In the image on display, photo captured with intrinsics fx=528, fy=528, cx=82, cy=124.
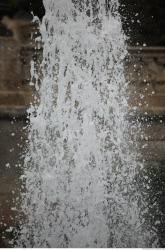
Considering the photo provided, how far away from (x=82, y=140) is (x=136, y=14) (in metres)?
1.65

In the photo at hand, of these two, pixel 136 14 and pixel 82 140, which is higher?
pixel 136 14

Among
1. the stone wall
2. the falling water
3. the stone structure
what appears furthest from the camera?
the stone wall

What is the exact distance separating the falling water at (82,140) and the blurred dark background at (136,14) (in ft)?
1.85

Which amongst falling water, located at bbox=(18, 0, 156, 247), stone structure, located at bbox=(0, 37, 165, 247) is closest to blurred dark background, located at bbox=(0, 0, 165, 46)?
stone structure, located at bbox=(0, 37, 165, 247)

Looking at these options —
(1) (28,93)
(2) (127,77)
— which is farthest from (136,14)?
(1) (28,93)

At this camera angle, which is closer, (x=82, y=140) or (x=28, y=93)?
(x=82, y=140)

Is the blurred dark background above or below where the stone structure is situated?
above

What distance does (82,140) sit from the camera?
3709mm

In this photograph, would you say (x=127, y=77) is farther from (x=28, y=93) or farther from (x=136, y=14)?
(x=28, y=93)

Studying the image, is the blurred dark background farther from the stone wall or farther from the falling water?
the falling water

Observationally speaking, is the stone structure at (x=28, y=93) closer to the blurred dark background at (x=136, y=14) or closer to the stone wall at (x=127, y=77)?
the stone wall at (x=127, y=77)

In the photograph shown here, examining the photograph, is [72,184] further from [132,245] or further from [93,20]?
[93,20]

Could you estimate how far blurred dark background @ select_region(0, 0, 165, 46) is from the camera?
4.69 meters

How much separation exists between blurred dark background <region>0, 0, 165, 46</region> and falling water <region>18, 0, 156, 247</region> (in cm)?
56
